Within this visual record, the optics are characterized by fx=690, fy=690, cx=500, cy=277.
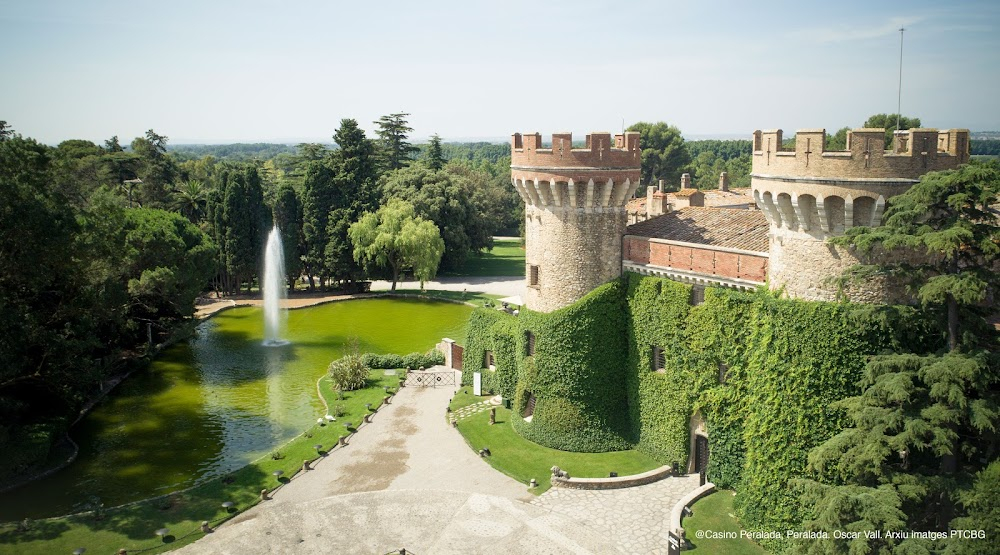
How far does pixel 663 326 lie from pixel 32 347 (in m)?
25.4

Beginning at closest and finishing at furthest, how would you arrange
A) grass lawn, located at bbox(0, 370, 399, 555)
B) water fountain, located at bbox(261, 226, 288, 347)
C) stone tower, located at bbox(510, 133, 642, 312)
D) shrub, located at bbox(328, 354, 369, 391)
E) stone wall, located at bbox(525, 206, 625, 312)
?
grass lawn, located at bbox(0, 370, 399, 555) → stone tower, located at bbox(510, 133, 642, 312) → stone wall, located at bbox(525, 206, 625, 312) → shrub, located at bbox(328, 354, 369, 391) → water fountain, located at bbox(261, 226, 288, 347)

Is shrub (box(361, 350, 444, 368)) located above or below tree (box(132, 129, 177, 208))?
below

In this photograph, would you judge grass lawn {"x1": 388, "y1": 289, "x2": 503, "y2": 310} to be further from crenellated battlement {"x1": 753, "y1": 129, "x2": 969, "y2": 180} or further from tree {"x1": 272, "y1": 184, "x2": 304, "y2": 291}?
crenellated battlement {"x1": 753, "y1": 129, "x2": 969, "y2": 180}

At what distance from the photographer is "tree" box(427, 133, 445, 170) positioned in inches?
3050

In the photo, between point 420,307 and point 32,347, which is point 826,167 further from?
point 420,307

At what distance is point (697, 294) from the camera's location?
23.5m

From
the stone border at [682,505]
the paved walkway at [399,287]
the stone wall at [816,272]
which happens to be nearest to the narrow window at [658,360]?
the stone border at [682,505]

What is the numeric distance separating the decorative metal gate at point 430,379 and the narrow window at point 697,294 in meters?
15.9

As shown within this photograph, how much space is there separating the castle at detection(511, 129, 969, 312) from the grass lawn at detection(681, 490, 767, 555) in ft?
22.5

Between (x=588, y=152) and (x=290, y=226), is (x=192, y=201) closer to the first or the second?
(x=290, y=226)

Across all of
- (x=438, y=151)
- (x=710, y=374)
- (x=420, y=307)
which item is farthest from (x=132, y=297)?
(x=438, y=151)

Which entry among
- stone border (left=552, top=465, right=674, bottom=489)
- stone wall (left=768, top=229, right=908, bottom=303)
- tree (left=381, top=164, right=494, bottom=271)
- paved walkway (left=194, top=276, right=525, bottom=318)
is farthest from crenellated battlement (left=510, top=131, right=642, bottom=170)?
tree (left=381, top=164, right=494, bottom=271)

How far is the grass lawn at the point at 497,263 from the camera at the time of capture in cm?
7112

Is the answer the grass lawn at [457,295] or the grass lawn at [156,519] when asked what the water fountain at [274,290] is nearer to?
the grass lawn at [457,295]
